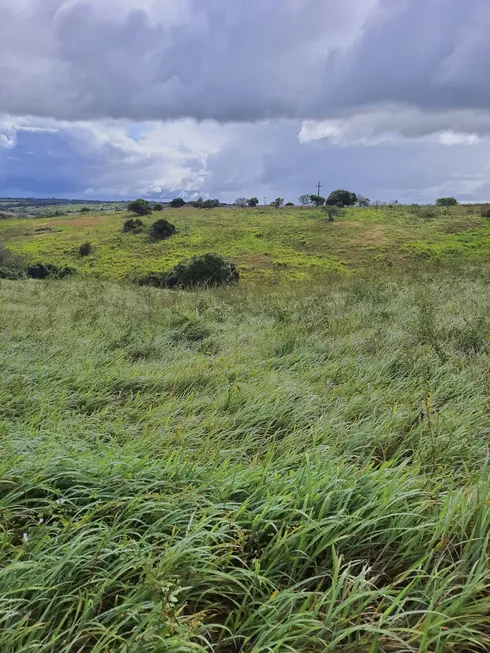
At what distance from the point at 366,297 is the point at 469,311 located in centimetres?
256

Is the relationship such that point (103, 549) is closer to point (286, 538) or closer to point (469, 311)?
point (286, 538)

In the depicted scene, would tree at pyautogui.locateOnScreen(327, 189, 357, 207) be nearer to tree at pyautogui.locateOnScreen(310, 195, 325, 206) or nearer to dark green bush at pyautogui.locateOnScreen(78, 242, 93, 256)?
tree at pyautogui.locateOnScreen(310, 195, 325, 206)

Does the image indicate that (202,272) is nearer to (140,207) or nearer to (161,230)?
(161,230)

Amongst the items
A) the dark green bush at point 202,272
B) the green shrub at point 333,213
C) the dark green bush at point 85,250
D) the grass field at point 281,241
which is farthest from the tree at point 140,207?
the dark green bush at point 202,272

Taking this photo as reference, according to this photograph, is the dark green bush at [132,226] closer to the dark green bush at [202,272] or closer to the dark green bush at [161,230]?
the dark green bush at [161,230]

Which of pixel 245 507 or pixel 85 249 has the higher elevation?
pixel 85 249

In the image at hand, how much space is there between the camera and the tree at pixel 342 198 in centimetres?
6750

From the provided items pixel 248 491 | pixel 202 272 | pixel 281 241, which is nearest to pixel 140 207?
pixel 281 241

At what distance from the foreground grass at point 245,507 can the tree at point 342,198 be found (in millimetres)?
68273

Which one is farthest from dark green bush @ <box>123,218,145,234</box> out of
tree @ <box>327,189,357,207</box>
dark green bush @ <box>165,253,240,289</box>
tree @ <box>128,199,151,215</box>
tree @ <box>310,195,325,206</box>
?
tree @ <box>310,195,325,206</box>

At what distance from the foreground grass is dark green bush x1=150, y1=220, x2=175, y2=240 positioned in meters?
44.4

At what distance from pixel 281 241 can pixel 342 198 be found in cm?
3246

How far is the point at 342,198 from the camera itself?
67.9 m

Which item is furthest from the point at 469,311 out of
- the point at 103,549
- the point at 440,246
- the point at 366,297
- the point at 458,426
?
the point at 440,246
